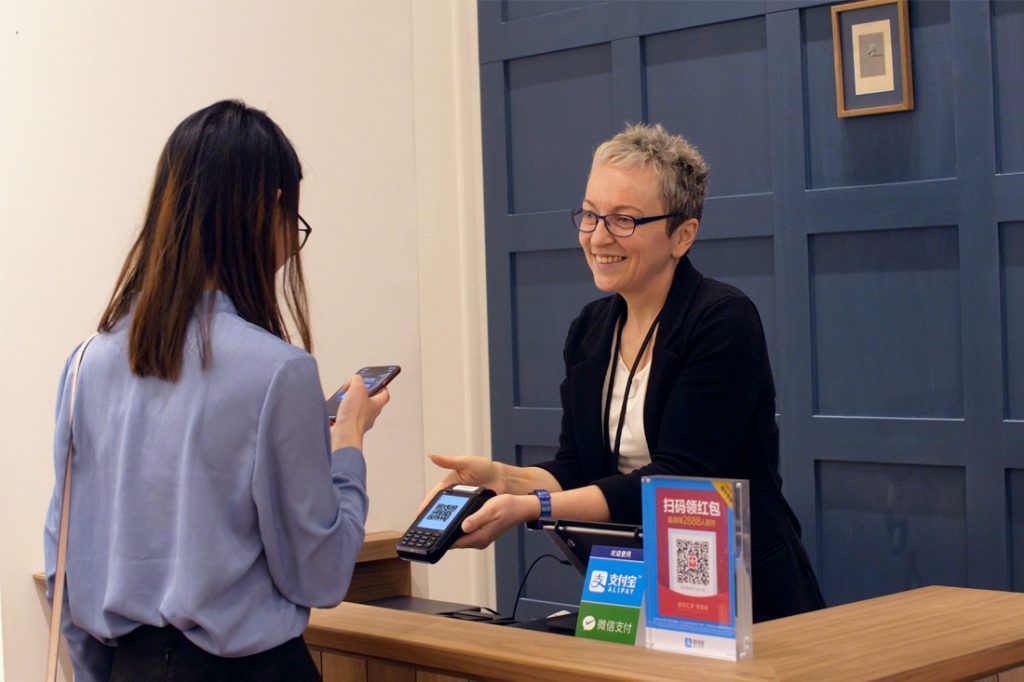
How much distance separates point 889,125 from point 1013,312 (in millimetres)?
525

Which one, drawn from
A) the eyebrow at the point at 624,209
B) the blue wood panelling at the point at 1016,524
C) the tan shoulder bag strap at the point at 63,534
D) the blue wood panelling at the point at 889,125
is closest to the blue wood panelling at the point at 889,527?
the blue wood panelling at the point at 1016,524

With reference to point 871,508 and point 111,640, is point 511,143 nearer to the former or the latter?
point 871,508

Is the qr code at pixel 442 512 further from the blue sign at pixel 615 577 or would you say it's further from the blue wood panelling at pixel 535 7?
the blue wood panelling at pixel 535 7

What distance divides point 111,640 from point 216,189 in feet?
1.92

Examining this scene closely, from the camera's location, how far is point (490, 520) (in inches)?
78.1

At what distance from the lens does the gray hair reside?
7.70ft

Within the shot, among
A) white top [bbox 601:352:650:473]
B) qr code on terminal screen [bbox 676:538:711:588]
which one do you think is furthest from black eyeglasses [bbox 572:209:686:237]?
qr code on terminal screen [bbox 676:538:711:588]

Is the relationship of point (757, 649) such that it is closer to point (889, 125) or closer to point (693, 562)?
point (693, 562)

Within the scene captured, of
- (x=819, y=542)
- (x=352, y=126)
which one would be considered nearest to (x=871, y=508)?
(x=819, y=542)

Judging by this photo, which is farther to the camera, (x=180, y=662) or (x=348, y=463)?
(x=348, y=463)

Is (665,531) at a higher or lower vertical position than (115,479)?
lower

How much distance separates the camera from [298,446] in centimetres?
155

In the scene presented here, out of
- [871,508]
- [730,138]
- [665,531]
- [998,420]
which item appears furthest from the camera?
[730,138]

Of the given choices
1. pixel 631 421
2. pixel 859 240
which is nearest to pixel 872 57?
pixel 859 240
